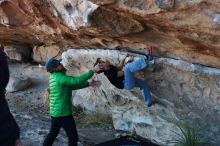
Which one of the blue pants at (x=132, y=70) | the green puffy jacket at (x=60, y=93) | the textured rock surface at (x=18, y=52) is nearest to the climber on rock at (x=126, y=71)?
the blue pants at (x=132, y=70)

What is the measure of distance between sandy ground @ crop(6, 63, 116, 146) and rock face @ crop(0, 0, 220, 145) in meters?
0.38

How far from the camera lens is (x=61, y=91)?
507cm

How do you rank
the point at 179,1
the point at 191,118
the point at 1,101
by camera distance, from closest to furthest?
1. the point at 1,101
2. the point at 179,1
3. the point at 191,118

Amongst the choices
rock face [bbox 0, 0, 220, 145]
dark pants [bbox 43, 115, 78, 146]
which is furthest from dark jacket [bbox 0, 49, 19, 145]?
dark pants [bbox 43, 115, 78, 146]

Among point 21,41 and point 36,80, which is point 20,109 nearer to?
point 36,80

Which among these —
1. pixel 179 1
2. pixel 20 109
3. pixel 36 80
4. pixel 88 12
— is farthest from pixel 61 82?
pixel 36 80

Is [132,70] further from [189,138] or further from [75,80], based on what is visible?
[189,138]

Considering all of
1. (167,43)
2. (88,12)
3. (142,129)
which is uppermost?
(88,12)

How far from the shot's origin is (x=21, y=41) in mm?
8562

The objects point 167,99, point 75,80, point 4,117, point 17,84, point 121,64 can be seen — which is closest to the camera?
point 4,117

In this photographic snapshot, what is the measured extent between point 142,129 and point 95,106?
1.05m

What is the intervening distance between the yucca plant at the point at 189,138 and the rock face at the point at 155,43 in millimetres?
96

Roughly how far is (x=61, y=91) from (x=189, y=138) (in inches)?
58.9

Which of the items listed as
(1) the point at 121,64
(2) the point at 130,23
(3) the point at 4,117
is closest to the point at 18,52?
(1) the point at 121,64
